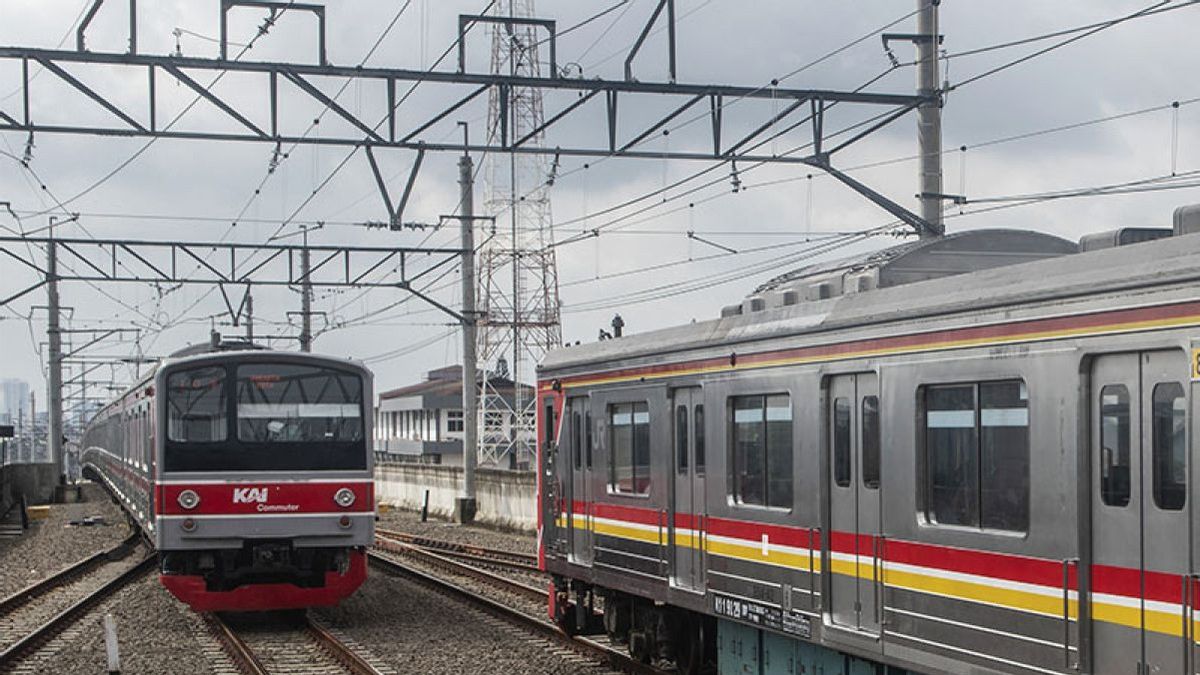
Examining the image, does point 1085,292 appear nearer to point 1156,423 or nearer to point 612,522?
point 1156,423

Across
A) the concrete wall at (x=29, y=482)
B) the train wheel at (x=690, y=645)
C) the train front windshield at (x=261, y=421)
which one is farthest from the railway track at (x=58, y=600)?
the concrete wall at (x=29, y=482)

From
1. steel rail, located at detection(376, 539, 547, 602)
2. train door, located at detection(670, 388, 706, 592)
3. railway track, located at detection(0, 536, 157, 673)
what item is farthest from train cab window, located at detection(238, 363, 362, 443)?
train door, located at detection(670, 388, 706, 592)

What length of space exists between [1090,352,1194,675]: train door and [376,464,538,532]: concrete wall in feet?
54.0

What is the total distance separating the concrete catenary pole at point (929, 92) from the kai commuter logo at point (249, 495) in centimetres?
794

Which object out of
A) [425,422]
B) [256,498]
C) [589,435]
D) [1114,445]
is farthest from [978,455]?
[425,422]

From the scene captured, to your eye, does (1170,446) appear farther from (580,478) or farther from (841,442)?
(580,478)

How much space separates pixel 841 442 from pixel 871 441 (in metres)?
0.37

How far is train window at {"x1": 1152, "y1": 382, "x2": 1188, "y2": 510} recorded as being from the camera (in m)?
6.98

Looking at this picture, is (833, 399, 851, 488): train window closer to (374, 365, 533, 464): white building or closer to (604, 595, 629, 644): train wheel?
(604, 595, 629, 644): train wheel

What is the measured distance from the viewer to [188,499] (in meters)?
17.4

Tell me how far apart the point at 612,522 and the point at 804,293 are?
3595 mm

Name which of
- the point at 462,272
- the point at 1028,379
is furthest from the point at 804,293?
the point at 462,272

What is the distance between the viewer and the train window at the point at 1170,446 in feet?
22.9

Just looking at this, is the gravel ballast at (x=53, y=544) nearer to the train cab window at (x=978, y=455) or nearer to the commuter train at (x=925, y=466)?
the commuter train at (x=925, y=466)
